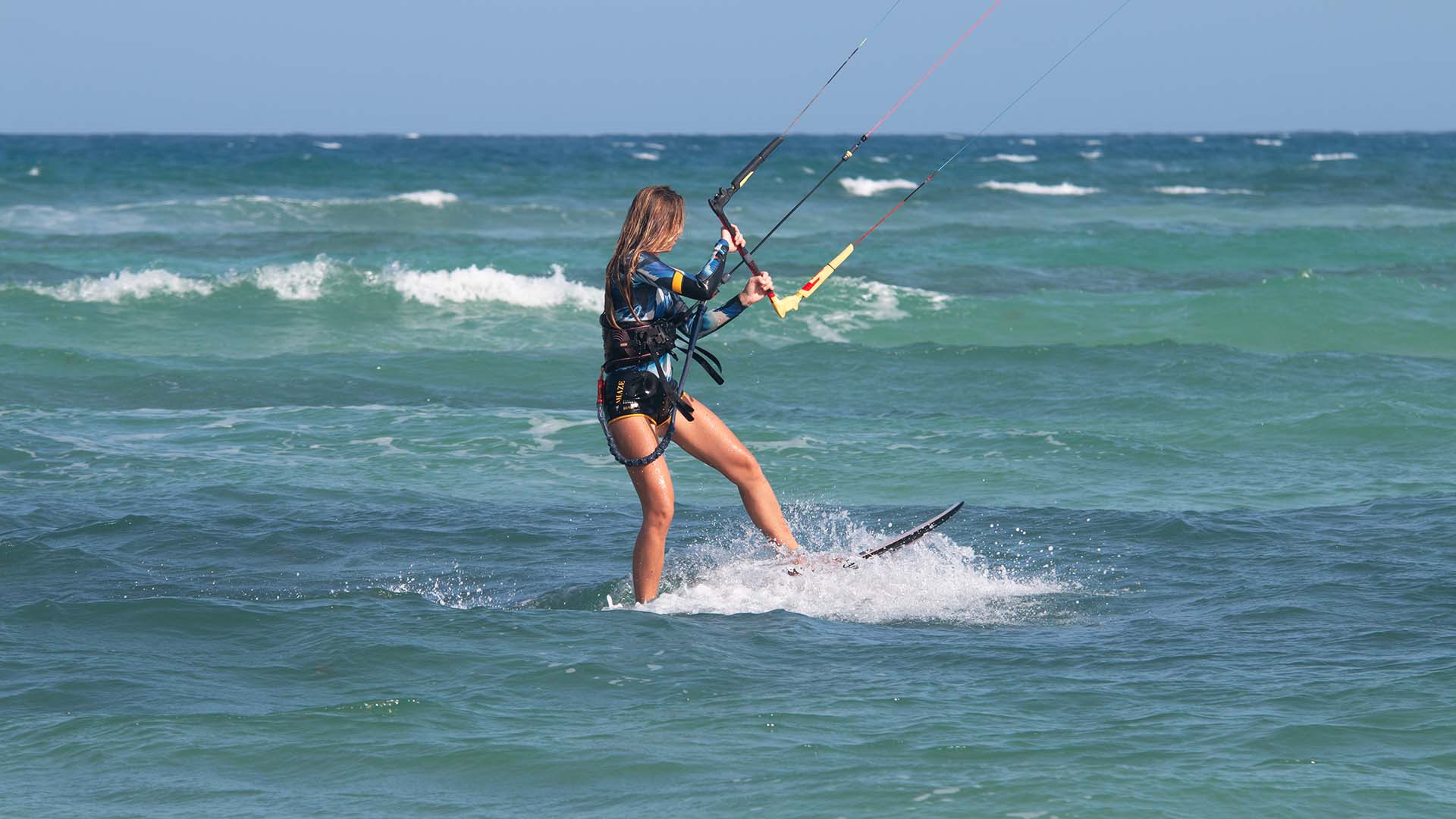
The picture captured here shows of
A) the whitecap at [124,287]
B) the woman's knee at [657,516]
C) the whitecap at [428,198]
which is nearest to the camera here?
the woman's knee at [657,516]

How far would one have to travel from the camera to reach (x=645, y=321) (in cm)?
673

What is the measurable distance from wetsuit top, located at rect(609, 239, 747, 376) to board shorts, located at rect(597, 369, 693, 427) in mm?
39

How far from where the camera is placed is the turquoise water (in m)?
5.08

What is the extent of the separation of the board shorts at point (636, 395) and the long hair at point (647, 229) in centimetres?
39

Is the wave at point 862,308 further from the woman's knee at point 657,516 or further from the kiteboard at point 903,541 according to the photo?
the woman's knee at point 657,516

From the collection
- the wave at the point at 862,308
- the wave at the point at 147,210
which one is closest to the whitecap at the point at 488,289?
the wave at the point at 862,308

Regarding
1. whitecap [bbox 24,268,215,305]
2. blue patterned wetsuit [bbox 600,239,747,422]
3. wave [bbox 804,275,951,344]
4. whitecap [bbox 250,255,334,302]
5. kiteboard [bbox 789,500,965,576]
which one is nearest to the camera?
blue patterned wetsuit [bbox 600,239,747,422]

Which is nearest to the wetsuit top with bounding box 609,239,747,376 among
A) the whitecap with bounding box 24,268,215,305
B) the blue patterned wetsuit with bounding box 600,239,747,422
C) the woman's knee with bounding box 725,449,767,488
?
the blue patterned wetsuit with bounding box 600,239,747,422

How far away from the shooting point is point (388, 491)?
9.86 metres

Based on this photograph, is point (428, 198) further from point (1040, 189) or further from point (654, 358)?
point (654, 358)

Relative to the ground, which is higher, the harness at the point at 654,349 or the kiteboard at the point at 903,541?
the harness at the point at 654,349

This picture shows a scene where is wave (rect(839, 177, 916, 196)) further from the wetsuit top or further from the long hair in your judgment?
the long hair

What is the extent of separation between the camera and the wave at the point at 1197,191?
155ft

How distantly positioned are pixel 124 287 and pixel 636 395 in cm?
1599
